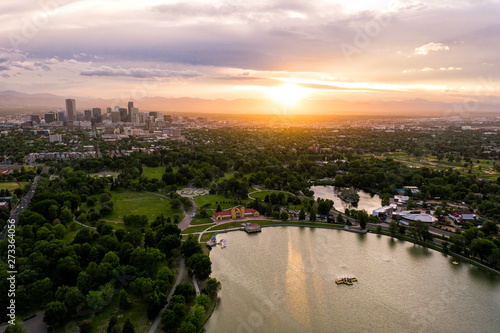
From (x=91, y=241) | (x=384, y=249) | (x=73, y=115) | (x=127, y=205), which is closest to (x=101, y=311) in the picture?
(x=91, y=241)

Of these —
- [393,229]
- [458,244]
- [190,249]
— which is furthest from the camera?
[393,229]

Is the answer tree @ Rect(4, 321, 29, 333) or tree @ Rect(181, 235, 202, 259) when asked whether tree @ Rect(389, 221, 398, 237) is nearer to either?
tree @ Rect(181, 235, 202, 259)

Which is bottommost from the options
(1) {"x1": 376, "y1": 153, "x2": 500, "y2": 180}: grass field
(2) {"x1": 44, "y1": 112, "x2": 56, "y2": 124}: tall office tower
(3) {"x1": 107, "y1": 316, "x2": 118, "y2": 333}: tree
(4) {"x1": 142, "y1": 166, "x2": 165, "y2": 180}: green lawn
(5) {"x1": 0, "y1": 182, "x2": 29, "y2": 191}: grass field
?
(3) {"x1": 107, "y1": 316, "x2": 118, "y2": 333}: tree

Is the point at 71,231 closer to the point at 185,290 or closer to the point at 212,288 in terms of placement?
the point at 185,290

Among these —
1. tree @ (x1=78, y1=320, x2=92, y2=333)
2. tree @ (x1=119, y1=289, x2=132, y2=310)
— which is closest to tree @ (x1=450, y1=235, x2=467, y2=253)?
tree @ (x1=119, y1=289, x2=132, y2=310)

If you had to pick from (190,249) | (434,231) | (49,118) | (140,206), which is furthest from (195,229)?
(49,118)

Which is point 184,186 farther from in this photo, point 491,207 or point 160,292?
point 491,207
